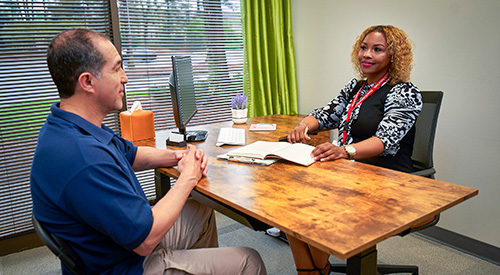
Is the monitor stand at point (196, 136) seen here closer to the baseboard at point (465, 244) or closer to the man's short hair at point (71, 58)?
the man's short hair at point (71, 58)

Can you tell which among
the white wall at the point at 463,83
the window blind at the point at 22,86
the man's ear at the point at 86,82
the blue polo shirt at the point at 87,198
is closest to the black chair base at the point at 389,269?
the white wall at the point at 463,83

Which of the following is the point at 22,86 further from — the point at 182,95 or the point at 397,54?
the point at 397,54

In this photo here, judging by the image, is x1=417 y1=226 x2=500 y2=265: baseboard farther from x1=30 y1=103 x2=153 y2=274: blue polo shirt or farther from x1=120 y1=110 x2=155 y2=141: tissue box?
x1=30 y1=103 x2=153 y2=274: blue polo shirt

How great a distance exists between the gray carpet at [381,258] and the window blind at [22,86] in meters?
0.32

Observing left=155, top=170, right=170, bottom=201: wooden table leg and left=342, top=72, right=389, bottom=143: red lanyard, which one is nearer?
left=155, top=170, right=170, bottom=201: wooden table leg

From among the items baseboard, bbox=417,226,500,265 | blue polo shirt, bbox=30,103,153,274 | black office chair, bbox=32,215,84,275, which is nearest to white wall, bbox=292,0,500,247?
baseboard, bbox=417,226,500,265

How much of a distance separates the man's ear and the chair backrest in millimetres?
1626

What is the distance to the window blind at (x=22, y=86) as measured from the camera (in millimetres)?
2631

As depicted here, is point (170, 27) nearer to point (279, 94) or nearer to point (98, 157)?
point (279, 94)

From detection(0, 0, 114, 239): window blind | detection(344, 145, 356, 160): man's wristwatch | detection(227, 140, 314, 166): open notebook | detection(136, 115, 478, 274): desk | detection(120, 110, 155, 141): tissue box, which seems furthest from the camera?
detection(0, 0, 114, 239): window blind

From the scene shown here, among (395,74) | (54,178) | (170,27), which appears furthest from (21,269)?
(395,74)

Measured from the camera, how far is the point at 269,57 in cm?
362

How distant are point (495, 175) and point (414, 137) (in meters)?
0.75

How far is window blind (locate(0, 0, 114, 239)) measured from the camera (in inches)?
104
